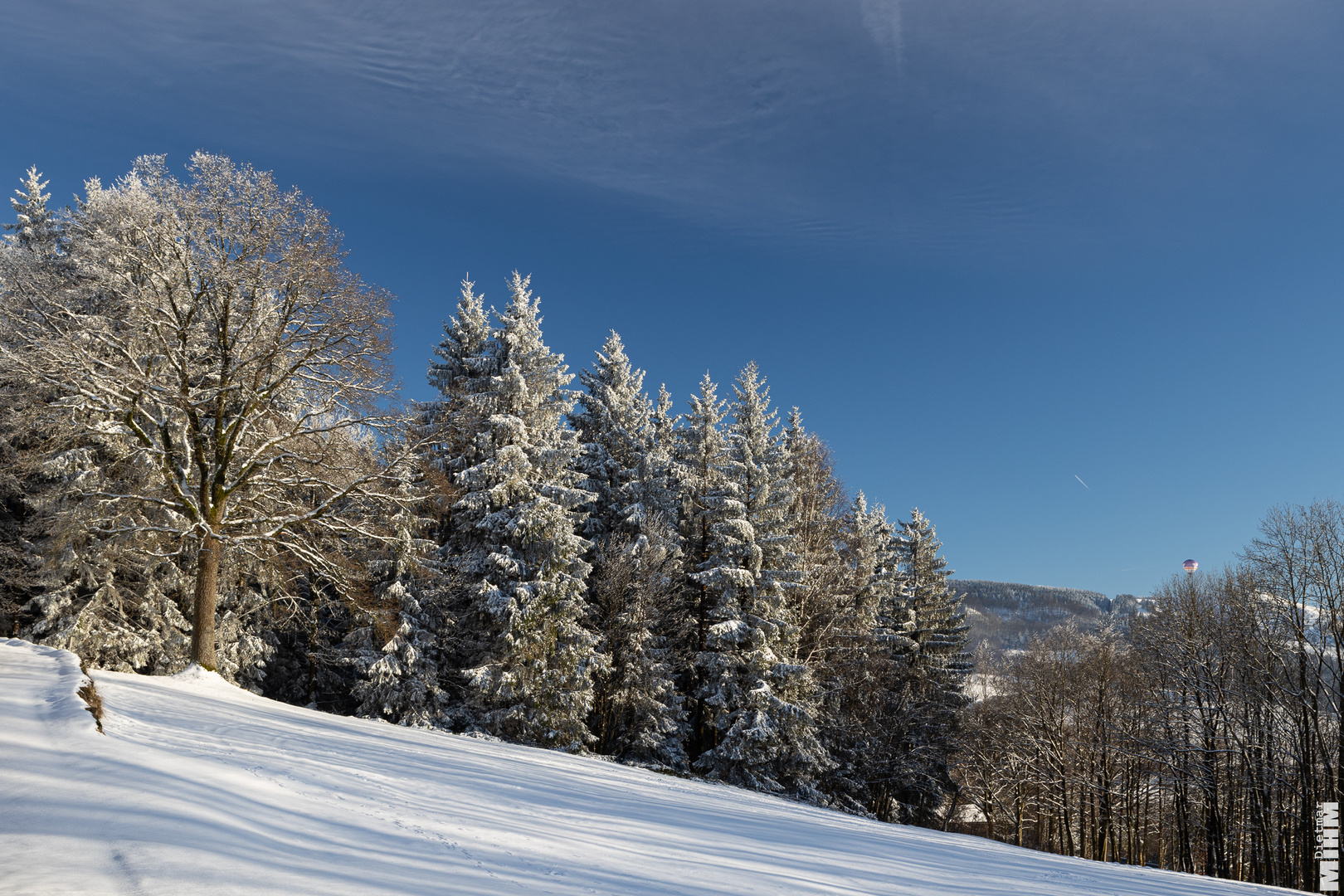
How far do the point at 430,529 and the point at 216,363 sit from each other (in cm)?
1154

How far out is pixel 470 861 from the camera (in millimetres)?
4664

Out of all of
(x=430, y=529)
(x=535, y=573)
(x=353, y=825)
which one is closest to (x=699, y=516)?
(x=535, y=573)

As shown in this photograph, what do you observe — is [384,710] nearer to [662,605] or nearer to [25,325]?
[662,605]

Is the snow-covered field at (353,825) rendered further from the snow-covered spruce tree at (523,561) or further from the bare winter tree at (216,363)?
the snow-covered spruce tree at (523,561)

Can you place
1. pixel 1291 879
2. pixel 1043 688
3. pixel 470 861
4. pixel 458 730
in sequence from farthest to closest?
pixel 1043 688 → pixel 1291 879 → pixel 458 730 → pixel 470 861

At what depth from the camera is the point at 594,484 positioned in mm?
30469

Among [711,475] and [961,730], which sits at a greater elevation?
[711,475]

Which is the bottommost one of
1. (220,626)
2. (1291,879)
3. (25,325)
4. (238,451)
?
(1291,879)

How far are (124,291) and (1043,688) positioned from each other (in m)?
41.2

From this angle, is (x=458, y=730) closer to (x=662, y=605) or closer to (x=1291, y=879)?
(x=662, y=605)

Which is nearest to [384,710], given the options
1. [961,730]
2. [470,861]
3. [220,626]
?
[220,626]

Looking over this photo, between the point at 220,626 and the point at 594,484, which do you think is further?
the point at 594,484

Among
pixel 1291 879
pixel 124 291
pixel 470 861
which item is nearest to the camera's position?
pixel 470 861

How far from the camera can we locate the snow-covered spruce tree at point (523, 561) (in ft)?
76.2
